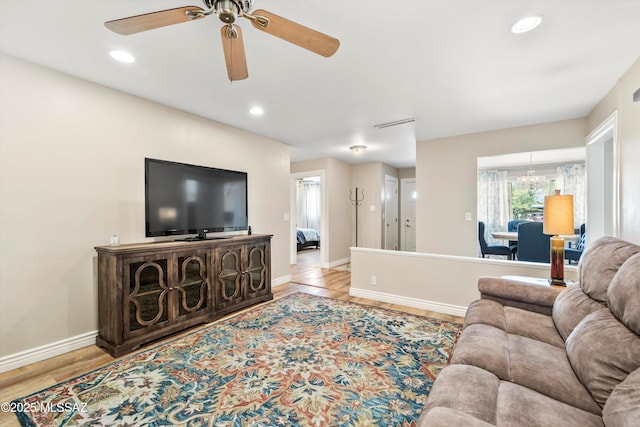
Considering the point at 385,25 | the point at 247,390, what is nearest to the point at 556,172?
the point at 385,25

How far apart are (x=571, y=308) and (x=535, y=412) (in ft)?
2.98

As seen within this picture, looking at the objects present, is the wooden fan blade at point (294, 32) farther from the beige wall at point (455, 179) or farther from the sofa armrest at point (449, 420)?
the beige wall at point (455, 179)

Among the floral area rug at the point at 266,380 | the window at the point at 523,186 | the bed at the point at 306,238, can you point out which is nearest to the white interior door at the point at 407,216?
the window at the point at 523,186

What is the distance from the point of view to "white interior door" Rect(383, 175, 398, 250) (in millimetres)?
7000

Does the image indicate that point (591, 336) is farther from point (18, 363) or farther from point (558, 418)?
point (18, 363)

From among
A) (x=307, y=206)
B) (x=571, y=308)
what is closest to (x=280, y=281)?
(x=571, y=308)

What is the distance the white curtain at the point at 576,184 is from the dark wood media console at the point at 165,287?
710 cm

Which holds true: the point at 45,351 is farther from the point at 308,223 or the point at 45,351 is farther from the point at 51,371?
the point at 308,223

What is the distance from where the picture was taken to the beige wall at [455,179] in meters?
3.86

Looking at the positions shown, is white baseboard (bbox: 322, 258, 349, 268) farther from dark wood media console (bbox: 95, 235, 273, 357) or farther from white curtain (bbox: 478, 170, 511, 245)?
white curtain (bbox: 478, 170, 511, 245)

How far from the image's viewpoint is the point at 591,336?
4.06ft

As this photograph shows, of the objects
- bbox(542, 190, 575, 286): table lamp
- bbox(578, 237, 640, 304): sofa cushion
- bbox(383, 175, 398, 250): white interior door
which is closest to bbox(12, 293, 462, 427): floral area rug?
bbox(542, 190, 575, 286): table lamp

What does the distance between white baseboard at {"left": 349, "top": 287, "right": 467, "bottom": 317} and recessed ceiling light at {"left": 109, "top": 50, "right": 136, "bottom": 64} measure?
3500mm

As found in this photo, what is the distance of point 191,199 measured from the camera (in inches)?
122
